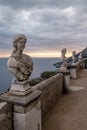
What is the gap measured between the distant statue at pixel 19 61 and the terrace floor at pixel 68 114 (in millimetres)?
2149

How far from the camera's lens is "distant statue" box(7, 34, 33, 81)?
10.5 ft

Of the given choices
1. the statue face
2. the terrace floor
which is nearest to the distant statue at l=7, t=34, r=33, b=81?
the statue face

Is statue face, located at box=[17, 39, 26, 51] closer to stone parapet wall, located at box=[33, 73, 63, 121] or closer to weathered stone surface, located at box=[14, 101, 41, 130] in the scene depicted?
weathered stone surface, located at box=[14, 101, 41, 130]

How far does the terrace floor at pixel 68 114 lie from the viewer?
4.92 metres

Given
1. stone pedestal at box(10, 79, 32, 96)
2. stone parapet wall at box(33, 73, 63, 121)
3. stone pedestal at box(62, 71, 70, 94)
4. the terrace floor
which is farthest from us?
stone pedestal at box(62, 71, 70, 94)

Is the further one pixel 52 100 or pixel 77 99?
pixel 77 99

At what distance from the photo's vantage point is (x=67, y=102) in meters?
6.86

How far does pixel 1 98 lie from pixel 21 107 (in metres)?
0.39

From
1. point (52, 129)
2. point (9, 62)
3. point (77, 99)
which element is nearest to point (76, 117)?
point (52, 129)

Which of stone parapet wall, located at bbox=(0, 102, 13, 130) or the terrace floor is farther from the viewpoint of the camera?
the terrace floor

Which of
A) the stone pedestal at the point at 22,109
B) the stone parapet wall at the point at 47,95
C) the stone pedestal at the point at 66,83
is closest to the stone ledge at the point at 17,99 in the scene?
the stone pedestal at the point at 22,109

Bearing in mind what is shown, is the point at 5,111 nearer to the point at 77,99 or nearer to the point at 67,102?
the point at 67,102

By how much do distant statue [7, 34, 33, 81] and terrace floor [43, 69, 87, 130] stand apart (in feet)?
7.05

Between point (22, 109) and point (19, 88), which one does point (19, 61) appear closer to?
point (19, 88)
